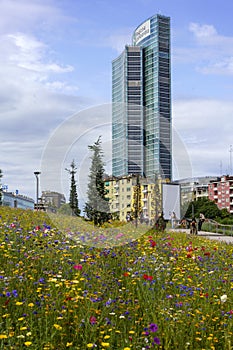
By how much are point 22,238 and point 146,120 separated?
3.71 meters

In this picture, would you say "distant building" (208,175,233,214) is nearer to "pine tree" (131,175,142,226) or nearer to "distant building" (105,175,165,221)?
"pine tree" (131,175,142,226)

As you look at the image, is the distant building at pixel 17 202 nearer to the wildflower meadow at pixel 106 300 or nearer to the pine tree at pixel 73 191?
the pine tree at pixel 73 191

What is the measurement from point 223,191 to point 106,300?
5278 inches

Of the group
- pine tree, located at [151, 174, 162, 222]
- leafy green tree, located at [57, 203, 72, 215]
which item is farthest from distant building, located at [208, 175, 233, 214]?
leafy green tree, located at [57, 203, 72, 215]

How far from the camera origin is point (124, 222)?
554 inches

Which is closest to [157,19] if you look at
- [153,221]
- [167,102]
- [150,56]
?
[150,56]

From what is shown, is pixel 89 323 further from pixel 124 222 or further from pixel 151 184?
pixel 124 222

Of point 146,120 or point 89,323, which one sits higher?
point 146,120

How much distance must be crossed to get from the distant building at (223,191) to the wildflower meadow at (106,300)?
125525 mm

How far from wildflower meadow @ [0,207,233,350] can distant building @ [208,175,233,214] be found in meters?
126

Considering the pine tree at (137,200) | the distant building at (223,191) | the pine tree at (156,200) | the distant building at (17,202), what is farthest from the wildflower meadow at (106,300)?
the distant building at (223,191)

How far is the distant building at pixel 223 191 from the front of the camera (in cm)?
13550

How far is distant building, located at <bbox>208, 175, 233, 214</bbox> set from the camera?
136 meters

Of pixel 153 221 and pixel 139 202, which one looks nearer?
pixel 139 202
